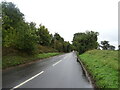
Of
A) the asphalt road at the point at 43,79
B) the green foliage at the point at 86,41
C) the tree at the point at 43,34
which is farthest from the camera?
the tree at the point at 43,34

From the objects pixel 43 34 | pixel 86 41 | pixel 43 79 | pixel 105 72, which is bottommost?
pixel 43 79

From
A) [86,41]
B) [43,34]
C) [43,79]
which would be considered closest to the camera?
[43,79]

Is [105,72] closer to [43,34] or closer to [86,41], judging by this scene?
[86,41]

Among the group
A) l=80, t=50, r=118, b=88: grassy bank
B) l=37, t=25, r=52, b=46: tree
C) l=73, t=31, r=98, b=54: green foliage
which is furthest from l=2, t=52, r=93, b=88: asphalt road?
l=37, t=25, r=52, b=46: tree

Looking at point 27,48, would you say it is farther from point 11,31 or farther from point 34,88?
point 34,88

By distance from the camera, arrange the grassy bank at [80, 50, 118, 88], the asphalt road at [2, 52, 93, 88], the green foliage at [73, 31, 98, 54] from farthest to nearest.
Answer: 1. the green foliage at [73, 31, 98, 54]
2. the asphalt road at [2, 52, 93, 88]
3. the grassy bank at [80, 50, 118, 88]

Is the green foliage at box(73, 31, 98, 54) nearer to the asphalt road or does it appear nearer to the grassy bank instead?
the grassy bank

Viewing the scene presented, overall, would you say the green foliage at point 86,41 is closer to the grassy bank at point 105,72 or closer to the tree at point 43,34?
the tree at point 43,34

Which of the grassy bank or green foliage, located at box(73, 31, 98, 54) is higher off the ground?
Answer: green foliage, located at box(73, 31, 98, 54)

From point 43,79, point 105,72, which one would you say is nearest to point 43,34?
point 105,72

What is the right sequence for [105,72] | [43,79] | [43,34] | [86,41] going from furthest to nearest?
[43,34]
[86,41]
[105,72]
[43,79]

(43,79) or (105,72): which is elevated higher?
(105,72)

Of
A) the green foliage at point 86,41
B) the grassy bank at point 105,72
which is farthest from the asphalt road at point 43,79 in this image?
the green foliage at point 86,41

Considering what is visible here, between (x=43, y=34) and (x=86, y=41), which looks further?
(x=43, y=34)
